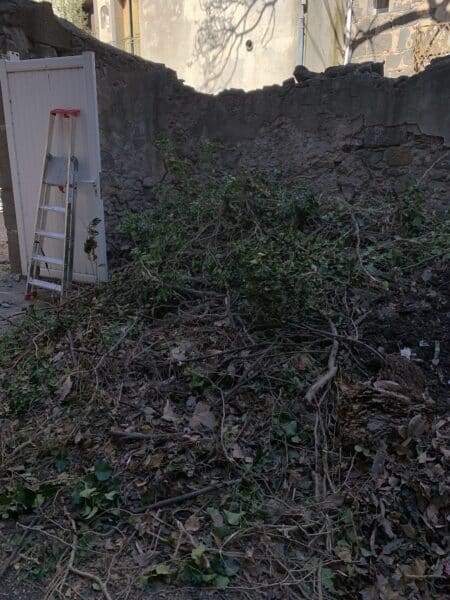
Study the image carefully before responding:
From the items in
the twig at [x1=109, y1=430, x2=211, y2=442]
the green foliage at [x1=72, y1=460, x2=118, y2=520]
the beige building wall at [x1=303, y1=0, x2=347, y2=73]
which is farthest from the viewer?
the beige building wall at [x1=303, y1=0, x2=347, y2=73]

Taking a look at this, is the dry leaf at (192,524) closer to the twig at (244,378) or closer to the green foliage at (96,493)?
the green foliage at (96,493)

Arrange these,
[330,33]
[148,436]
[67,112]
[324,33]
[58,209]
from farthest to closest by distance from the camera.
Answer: [330,33]
[324,33]
[58,209]
[67,112]
[148,436]

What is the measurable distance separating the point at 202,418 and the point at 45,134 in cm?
329

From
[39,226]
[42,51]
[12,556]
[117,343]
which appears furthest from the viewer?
[42,51]

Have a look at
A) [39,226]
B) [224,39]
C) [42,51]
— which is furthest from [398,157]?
[224,39]

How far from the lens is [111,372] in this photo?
3098 mm

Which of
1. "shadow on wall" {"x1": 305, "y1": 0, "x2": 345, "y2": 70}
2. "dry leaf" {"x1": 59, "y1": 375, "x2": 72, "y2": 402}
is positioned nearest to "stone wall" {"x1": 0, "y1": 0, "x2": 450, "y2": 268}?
"dry leaf" {"x1": 59, "y1": 375, "x2": 72, "y2": 402}

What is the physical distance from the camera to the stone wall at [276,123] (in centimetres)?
434

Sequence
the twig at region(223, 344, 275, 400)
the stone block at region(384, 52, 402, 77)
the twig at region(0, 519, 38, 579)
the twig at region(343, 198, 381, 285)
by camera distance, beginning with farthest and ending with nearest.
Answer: the stone block at region(384, 52, 402, 77) → the twig at region(343, 198, 381, 285) → the twig at region(223, 344, 275, 400) → the twig at region(0, 519, 38, 579)

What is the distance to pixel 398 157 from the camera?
447 cm

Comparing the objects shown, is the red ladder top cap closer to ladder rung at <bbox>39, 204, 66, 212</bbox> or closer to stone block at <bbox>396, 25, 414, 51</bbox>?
ladder rung at <bbox>39, 204, 66, 212</bbox>

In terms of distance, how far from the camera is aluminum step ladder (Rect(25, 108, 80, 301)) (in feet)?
14.5

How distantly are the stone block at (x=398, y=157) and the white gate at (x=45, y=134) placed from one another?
2509mm

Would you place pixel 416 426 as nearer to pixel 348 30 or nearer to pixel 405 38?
pixel 405 38
